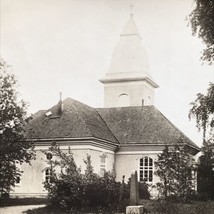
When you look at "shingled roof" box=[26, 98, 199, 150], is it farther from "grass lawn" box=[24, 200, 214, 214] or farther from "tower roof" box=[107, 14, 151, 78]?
"grass lawn" box=[24, 200, 214, 214]

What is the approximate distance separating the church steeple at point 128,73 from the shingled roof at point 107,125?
7.12 meters

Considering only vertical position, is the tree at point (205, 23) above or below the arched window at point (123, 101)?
below

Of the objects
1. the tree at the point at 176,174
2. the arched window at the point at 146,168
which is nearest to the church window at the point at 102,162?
the arched window at the point at 146,168

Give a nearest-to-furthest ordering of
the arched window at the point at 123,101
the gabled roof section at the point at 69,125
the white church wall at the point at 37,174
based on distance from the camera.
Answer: the gabled roof section at the point at 69,125 → the white church wall at the point at 37,174 → the arched window at the point at 123,101

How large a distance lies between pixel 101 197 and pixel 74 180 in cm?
134

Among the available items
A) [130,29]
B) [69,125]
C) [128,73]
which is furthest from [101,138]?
[130,29]

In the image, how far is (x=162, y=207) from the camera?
63.2 ft

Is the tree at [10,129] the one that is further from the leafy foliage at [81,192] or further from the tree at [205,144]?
the tree at [205,144]

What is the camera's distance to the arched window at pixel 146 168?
31891 mm

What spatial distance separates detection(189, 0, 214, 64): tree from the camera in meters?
18.6

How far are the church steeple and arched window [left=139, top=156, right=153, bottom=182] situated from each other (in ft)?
39.4

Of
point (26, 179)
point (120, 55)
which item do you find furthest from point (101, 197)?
point (120, 55)

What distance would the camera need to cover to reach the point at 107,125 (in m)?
35.1

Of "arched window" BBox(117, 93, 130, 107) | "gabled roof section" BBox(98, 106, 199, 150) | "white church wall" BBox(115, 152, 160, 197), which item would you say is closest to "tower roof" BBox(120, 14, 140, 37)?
"arched window" BBox(117, 93, 130, 107)
